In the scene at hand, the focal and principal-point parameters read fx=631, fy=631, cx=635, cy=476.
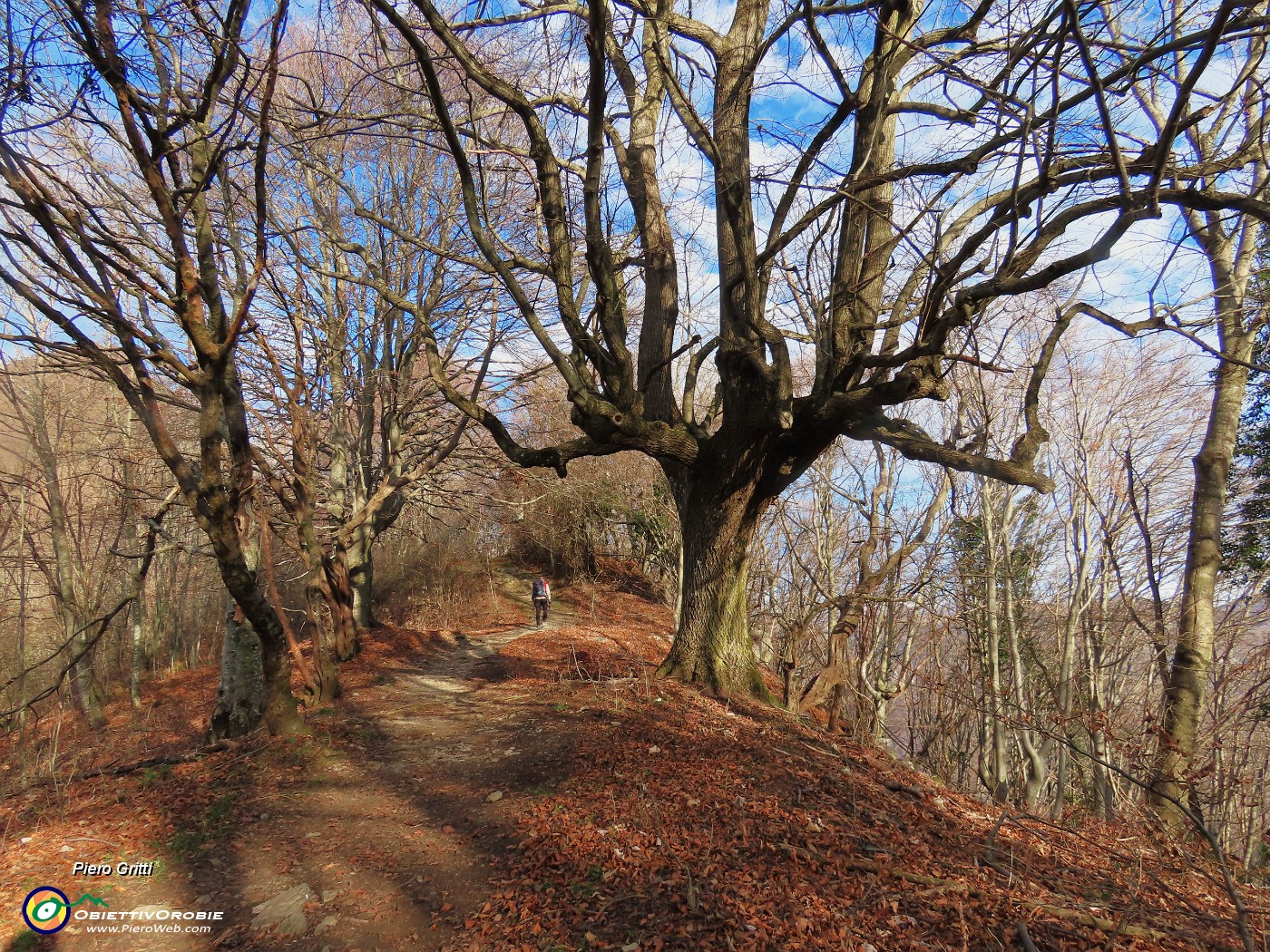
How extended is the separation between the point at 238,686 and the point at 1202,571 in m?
9.64

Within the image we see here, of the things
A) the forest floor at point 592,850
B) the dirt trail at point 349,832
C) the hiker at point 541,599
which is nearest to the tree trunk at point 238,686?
the dirt trail at point 349,832

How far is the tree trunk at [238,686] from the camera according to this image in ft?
20.8

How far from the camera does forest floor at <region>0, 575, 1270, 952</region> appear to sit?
2596 millimetres

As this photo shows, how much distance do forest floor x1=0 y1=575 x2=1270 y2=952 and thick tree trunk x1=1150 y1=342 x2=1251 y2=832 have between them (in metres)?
2.31

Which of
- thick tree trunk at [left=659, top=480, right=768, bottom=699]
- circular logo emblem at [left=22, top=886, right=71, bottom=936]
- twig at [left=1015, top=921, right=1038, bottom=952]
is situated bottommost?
circular logo emblem at [left=22, top=886, right=71, bottom=936]

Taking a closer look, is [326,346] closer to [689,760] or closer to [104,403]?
[104,403]

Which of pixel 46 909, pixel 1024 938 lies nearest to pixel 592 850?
pixel 1024 938

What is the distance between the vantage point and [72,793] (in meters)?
4.18

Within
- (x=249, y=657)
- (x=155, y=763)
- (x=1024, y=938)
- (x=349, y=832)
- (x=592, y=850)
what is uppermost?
(x=1024, y=938)

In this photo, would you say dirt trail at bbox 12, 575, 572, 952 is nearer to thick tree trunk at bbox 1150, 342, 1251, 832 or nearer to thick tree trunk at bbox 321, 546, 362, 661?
thick tree trunk at bbox 321, 546, 362, 661

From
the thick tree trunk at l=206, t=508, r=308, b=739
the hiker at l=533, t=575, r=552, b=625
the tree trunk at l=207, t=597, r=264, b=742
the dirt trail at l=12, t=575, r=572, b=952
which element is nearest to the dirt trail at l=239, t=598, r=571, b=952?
the dirt trail at l=12, t=575, r=572, b=952

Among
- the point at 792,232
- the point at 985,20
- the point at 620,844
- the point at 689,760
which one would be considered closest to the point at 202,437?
the point at 620,844

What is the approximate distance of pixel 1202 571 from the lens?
20.4 feet

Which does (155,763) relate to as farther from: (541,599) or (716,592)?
(541,599)
